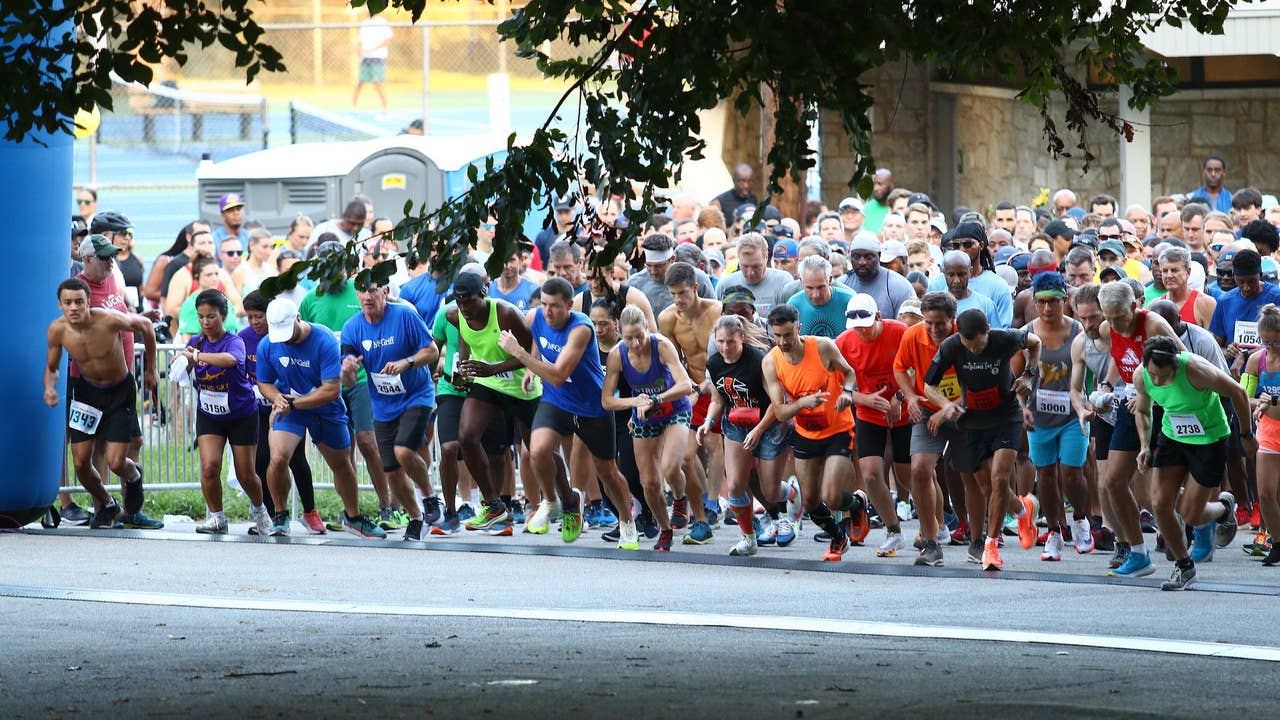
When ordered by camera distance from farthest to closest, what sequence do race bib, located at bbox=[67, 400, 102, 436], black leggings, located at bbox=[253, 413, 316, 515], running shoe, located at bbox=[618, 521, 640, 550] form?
race bib, located at bbox=[67, 400, 102, 436], black leggings, located at bbox=[253, 413, 316, 515], running shoe, located at bbox=[618, 521, 640, 550]

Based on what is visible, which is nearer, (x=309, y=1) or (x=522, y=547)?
(x=522, y=547)

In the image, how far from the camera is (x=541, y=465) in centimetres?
1363

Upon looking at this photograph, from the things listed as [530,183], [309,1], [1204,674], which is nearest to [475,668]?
[530,183]

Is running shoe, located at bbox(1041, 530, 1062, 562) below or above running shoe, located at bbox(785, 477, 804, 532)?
below

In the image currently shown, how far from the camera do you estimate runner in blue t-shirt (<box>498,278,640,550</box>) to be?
44.1 ft

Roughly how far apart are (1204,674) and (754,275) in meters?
6.99

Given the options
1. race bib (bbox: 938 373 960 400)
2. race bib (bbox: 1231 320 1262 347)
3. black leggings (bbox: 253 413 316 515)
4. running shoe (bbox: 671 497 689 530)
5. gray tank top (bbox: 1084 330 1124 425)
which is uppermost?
race bib (bbox: 1231 320 1262 347)

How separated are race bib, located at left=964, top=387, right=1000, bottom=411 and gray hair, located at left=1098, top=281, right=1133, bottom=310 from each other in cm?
82

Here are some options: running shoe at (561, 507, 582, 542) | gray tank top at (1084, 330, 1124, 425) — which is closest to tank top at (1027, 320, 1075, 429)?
gray tank top at (1084, 330, 1124, 425)

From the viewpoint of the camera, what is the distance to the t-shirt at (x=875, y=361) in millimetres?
12953

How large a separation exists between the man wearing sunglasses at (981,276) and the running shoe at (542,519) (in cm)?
303

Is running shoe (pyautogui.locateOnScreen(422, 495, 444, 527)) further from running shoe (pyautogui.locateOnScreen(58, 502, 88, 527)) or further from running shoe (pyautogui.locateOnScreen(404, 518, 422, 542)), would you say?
running shoe (pyautogui.locateOnScreen(58, 502, 88, 527))

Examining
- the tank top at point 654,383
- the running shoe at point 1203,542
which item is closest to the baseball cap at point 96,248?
the tank top at point 654,383

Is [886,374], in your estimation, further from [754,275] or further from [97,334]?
[97,334]
